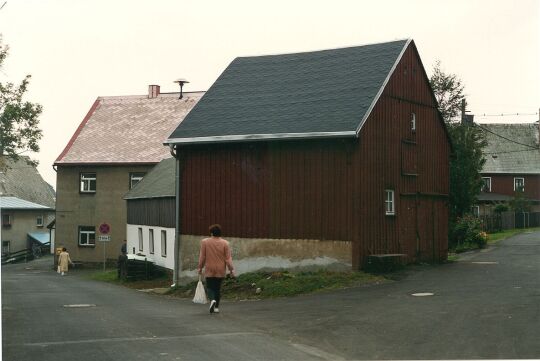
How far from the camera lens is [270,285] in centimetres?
2173

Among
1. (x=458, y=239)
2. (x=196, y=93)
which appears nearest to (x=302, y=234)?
(x=458, y=239)

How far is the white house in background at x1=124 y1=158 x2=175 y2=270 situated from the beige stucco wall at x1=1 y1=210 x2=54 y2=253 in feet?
99.2

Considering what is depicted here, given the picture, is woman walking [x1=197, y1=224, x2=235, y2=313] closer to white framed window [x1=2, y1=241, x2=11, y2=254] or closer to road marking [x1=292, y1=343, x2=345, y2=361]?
road marking [x1=292, y1=343, x2=345, y2=361]

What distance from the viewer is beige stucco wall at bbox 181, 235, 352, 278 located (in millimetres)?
22875

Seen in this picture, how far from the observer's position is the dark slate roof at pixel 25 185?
78625 mm

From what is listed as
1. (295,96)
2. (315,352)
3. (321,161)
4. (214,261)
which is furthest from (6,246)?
(315,352)

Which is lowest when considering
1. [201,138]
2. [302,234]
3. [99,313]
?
[99,313]

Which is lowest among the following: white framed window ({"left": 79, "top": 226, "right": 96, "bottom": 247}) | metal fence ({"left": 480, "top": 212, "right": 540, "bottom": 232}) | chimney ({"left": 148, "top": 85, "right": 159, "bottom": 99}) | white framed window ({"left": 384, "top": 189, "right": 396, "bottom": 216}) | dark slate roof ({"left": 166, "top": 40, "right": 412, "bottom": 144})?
white framed window ({"left": 79, "top": 226, "right": 96, "bottom": 247})

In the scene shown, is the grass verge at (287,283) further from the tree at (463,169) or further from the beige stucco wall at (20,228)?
the beige stucco wall at (20,228)

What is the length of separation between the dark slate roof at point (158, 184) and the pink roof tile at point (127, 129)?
702 centimetres

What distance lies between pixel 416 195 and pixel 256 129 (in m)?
6.56

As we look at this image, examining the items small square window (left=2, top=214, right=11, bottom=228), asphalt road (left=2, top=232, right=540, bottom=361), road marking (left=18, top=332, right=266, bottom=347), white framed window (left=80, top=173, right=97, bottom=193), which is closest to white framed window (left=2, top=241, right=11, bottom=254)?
small square window (left=2, top=214, right=11, bottom=228)

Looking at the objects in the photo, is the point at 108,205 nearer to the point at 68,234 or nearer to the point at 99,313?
the point at 68,234

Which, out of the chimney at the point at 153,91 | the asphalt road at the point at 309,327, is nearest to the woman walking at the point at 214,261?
the asphalt road at the point at 309,327
